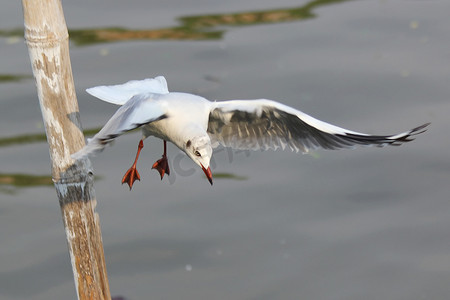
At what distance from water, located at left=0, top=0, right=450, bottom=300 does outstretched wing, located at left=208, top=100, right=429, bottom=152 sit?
2.28 m

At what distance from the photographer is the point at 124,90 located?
4.68 m

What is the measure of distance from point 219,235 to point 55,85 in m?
3.64

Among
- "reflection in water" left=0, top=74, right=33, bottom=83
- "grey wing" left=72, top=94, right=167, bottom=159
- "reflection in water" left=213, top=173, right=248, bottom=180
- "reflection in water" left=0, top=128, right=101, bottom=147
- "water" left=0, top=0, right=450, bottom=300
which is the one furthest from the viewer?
"reflection in water" left=0, top=74, right=33, bottom=83

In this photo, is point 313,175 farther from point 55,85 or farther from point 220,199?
point 55,85

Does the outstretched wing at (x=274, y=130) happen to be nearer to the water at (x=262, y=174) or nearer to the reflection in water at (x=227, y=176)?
the water at (x=262, y=174)

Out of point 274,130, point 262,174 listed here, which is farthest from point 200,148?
point 262,174

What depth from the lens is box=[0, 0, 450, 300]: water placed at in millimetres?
7258

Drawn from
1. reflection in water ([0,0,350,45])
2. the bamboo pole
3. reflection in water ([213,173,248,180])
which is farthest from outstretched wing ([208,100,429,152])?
reflection in water ([0,0,350,45])

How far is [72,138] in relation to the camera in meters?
4.34

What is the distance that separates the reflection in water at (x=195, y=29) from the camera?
10.1m

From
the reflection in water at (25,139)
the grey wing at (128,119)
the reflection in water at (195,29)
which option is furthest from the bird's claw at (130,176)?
the reflection in water at (195,29)

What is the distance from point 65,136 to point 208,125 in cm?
96

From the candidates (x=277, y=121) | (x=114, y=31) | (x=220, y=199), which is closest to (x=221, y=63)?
(x=114, y=31)

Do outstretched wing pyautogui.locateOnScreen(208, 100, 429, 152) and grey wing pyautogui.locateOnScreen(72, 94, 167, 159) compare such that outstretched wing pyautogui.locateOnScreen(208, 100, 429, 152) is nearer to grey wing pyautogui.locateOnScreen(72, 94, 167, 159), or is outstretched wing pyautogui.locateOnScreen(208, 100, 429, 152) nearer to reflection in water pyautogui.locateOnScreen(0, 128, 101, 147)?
grey wing pyautogui.locateOnScreen(72, 94, 167, 159)
